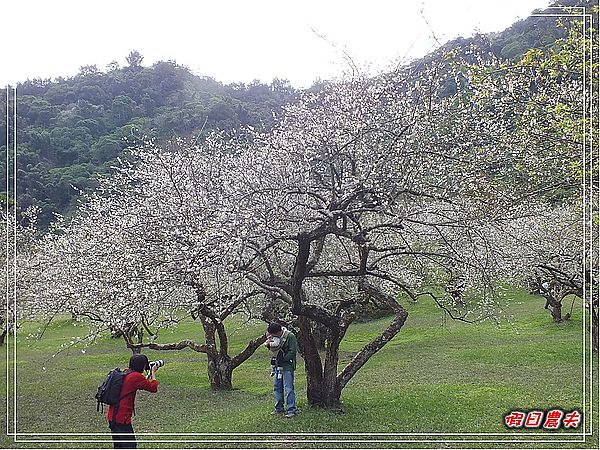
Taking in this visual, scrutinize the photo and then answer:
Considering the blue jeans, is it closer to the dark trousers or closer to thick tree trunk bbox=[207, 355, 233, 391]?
the dark trousers

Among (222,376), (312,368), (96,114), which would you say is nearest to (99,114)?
(96,114)

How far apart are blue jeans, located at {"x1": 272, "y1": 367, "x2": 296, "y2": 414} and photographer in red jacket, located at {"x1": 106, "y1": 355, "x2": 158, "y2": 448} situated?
214 cm

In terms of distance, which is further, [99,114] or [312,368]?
[99,114]

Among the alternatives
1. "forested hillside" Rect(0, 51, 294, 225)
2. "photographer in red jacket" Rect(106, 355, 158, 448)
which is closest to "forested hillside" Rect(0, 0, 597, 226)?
"forested hillside" Rect(0, 51, 294, 225)

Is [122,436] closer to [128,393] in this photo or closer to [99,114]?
[128,393]

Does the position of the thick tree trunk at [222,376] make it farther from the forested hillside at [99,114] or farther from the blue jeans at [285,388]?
the forested hillside at [99,114]

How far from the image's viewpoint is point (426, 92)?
21.2ft

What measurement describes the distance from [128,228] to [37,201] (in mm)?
10133

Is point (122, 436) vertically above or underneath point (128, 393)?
underneath

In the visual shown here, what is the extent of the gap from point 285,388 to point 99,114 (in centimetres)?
923

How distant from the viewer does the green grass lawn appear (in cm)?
632

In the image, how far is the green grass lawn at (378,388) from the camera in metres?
6.32

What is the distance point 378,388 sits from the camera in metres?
9.00

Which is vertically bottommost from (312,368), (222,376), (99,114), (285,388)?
(222,376)
